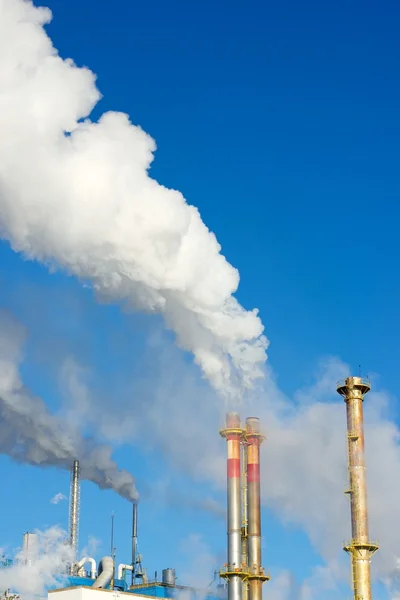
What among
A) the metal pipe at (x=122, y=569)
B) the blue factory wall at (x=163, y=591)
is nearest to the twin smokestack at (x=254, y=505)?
the blue factory wall at (x=163, y=591)

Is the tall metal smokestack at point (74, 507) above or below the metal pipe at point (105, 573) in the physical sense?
above

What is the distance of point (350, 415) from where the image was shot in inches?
2379

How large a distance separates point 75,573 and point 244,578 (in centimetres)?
1570

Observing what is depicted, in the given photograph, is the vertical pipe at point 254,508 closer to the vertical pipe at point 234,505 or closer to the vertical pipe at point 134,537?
the vertical pipe at point 234,505

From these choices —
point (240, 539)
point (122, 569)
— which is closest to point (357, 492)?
point (240, 539)

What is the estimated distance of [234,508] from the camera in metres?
65.4

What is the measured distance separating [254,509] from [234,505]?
218 centimetres

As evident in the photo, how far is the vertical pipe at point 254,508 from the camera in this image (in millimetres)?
64625

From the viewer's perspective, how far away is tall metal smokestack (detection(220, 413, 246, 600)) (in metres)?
63.7

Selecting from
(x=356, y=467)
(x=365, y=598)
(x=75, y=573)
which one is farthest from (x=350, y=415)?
(x=75, y=573)

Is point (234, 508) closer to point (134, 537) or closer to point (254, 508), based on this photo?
point (254, 508)

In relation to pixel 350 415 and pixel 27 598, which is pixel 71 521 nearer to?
Result: pixel 27 598

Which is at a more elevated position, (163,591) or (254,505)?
(254,505)

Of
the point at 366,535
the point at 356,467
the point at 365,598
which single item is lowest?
the point at 365,598
